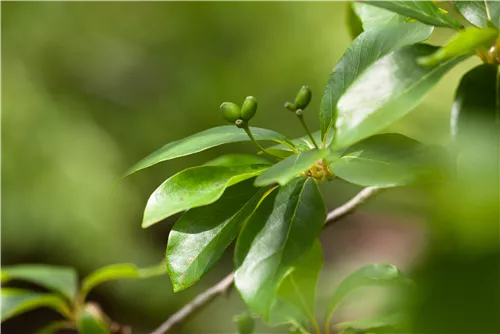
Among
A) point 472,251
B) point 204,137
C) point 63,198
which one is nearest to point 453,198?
point 472,251

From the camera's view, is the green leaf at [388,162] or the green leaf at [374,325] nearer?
the green leaf at [388,162]

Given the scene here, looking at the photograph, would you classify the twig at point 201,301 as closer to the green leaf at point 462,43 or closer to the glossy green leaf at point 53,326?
the glossy green leaf at point 53,326

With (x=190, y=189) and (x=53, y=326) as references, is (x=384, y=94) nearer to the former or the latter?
(x=190, y=189)

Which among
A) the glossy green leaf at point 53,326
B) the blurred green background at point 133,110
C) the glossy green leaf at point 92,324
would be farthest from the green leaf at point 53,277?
the blurred green background at point 133,110

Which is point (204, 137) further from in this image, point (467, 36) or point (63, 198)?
point (63, 198)

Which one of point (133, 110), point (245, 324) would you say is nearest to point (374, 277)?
point (245, 324)
